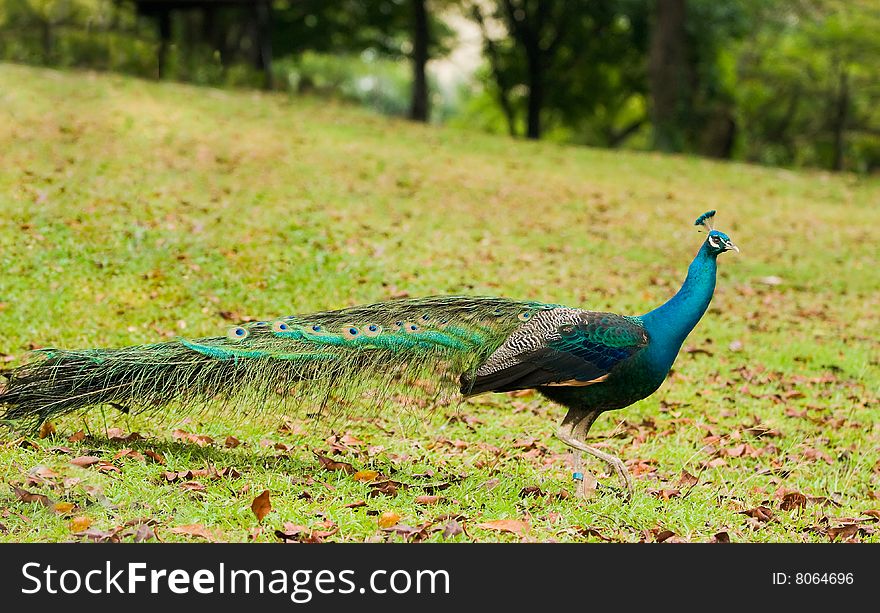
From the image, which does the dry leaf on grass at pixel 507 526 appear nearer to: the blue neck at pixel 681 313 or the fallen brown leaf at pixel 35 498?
the blue neck at pixel 681 313

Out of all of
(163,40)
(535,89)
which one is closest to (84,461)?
(163,40)

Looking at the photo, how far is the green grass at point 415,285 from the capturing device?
5.50 metres

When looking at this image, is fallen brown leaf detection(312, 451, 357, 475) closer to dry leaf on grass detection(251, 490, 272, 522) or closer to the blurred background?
dry leaf on grass detection(251, 490, 272, 522)

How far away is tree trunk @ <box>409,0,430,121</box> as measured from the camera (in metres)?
27.4

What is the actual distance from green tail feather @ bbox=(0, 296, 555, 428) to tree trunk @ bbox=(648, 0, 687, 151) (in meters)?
18.9

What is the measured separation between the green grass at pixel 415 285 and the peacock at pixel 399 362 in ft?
0.83

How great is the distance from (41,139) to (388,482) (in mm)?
11160

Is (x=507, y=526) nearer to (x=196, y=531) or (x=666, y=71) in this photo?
(x=196, y=531)

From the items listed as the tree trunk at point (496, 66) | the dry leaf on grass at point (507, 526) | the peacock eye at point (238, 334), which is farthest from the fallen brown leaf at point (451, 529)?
the tree trunk at point (496, 66)

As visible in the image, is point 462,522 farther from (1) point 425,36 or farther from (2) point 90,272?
(1) point 425,36

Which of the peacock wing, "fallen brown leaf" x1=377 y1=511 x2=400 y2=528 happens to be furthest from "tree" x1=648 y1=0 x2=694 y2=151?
"fallen brown leaf" x1=377 y1=511 x2=400 y2=528

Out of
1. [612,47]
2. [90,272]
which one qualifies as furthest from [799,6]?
[90,272]

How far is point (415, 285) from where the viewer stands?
10.9 m

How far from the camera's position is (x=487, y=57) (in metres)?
33.2
